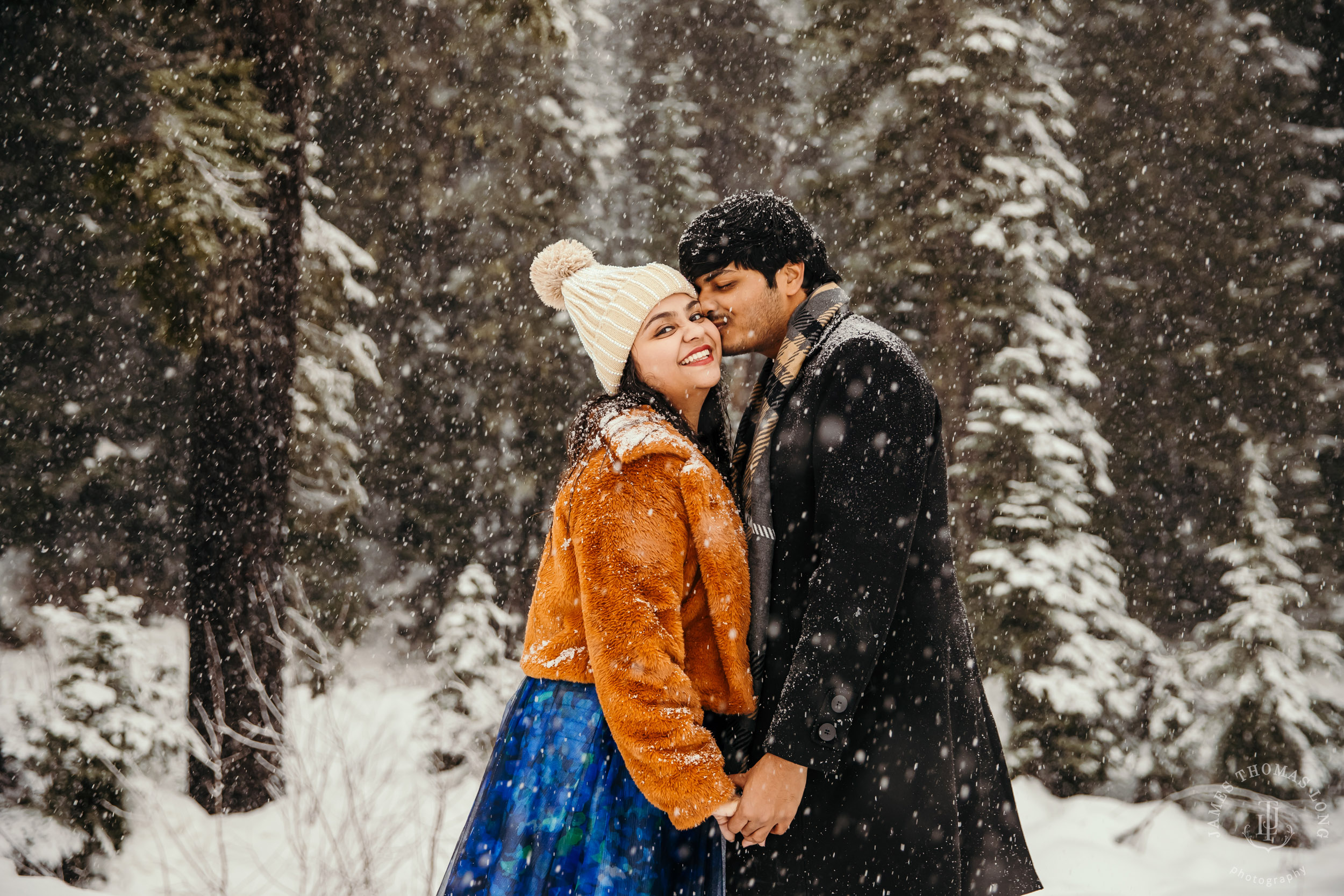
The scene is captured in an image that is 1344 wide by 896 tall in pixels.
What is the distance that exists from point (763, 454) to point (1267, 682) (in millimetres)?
8557

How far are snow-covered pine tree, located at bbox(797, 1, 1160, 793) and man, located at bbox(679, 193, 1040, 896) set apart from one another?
6.52 meters

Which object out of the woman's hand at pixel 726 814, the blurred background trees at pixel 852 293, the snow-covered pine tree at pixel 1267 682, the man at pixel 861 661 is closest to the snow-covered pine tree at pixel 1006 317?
the blurred background trees at pixel 852 293

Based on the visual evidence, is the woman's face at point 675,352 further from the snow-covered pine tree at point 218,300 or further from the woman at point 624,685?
the snow-covered pine tree at point 218,300

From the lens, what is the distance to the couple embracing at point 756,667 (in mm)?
2027

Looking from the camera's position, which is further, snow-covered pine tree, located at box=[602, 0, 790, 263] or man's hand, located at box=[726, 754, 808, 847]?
snow-covered pine tree, located at box=[602, 0, 790, 263]

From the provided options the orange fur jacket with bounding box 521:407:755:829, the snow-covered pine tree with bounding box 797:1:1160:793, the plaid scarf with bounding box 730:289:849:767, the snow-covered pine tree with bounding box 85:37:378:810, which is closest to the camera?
the orange fur jacket with bounding box 521:407:755:829

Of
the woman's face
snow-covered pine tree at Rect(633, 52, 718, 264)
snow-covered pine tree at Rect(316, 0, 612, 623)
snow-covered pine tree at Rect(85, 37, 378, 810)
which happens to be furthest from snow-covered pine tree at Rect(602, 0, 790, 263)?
the woman's face

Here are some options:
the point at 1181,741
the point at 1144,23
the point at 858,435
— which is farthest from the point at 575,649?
the point at 1144,23

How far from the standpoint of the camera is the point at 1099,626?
8469 millimetres

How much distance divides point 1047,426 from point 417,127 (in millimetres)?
9450

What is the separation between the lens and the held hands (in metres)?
2.02

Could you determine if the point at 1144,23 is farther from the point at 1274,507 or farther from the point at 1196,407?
the point at 1274,507

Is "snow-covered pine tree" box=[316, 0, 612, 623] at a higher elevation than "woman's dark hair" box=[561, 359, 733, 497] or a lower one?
higher

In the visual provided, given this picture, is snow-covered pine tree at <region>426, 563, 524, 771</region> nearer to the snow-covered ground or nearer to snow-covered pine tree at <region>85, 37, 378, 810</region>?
the snow-covered ground
